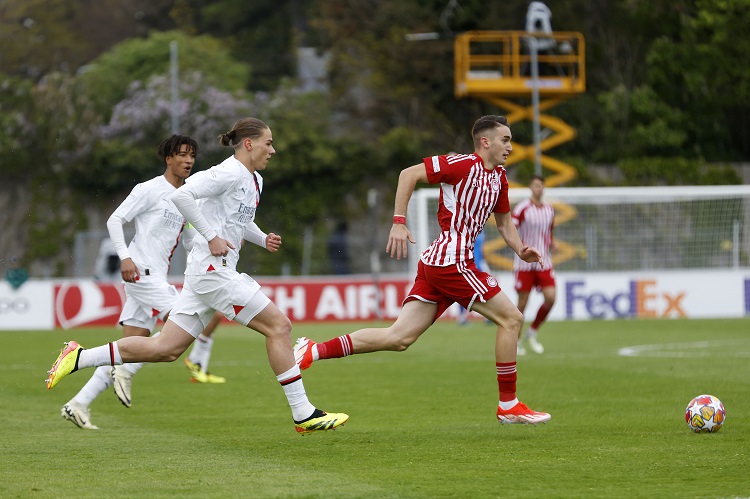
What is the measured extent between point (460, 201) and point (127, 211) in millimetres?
2811

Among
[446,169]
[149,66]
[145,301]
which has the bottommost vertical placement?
[145,301]

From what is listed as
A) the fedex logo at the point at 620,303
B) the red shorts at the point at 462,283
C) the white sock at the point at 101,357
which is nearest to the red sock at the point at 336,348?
the red shorts at the point at 462,283

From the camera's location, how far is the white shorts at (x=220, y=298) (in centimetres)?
850

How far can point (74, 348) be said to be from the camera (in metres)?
8.86

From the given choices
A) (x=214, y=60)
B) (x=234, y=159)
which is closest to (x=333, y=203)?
(x=214, y=60)

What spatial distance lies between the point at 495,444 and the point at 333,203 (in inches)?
1422

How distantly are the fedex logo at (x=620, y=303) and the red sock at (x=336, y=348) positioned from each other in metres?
17.3

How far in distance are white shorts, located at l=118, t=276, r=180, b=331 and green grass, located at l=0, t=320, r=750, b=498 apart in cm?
80

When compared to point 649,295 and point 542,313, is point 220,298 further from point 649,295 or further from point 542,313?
point 649,295

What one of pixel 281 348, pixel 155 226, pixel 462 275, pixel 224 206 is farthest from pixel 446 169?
pixel 155 226

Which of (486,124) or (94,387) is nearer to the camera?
(486,124)

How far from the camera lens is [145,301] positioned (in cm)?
1034

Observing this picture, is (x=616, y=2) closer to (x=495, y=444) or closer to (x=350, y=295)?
(x=350, y=295)

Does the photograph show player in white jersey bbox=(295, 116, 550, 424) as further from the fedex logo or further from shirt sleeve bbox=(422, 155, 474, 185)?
the fedex logo
